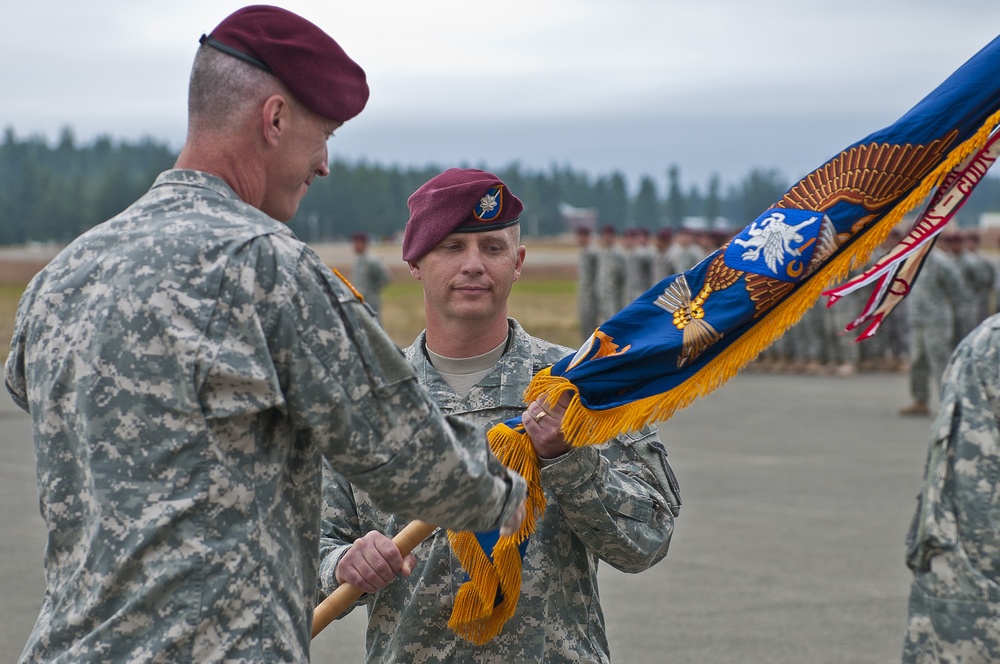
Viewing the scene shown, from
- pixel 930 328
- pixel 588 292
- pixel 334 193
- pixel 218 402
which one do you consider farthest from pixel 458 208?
pixel 334 193

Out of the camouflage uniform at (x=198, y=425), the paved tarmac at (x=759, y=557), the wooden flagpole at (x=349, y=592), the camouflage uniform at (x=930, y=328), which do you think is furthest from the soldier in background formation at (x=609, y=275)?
the camouflage uniform at (x=198, y=425)

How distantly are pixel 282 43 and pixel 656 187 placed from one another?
19109cm

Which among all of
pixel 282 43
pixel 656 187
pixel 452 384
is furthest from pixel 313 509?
pixel 656 187

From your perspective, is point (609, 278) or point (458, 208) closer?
point (458, 208)

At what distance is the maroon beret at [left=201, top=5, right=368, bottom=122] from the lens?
249 centimetres

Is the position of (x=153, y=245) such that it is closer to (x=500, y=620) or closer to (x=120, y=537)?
(x=120, y=537)

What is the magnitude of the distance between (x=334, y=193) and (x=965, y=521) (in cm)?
13512

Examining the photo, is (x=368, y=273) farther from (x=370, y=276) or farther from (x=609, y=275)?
(x=609, y=275)

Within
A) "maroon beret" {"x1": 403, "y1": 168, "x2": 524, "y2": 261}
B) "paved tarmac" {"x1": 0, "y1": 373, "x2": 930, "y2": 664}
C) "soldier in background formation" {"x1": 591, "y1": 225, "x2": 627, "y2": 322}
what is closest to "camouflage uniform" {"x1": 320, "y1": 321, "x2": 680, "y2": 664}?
"maroon beret" {"x1": 403, "y1": 168, "x2": 524, "y2": 261}

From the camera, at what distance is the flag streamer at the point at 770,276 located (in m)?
3.48

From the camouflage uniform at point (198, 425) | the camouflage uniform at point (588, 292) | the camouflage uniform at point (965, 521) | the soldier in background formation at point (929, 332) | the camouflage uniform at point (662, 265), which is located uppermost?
the camouflage uniform at point (198, 425)

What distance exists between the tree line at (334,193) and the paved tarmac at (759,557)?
228 ft

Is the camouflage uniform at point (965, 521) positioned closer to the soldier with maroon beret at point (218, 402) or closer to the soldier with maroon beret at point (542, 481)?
the soldier with maroon beret at point (542, 481)

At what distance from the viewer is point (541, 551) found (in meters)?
3.44
